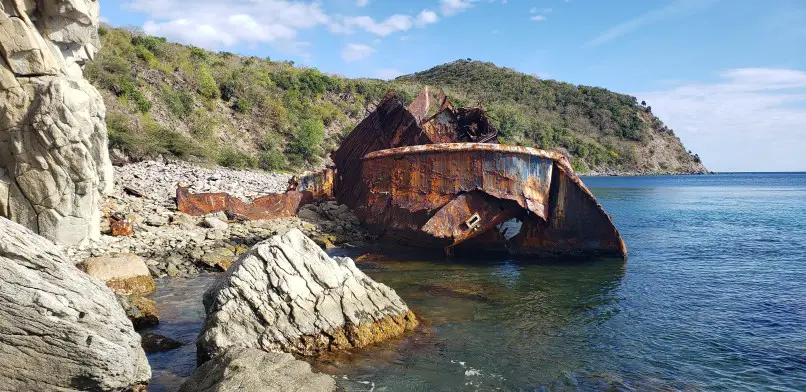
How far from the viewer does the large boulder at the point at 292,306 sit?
5371mm

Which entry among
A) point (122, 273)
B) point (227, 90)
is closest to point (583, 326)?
point (122, 273)

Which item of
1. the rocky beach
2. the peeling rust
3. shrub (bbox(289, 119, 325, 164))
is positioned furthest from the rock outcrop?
shrub (bbox(289, 119, 325, 164))

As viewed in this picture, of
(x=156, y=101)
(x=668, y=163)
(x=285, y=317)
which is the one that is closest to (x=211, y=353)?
(x=285, y=317)

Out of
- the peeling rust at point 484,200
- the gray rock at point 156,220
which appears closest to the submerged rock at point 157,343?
the peeling rust at point 484,200

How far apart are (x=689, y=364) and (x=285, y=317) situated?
4.46 m

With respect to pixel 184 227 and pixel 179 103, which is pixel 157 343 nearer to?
pixel 184 227

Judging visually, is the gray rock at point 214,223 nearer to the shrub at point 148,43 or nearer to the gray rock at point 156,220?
the gray rock at point 156,220

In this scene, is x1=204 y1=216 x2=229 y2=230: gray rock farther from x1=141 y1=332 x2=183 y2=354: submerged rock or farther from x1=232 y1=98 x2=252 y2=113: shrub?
x1=232 y1=98 x2=252 y2=113: shrub

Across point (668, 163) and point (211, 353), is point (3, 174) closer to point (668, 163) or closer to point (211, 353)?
point (211, 353)

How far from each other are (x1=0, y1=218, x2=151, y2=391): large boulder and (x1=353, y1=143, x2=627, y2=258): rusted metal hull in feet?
21.8

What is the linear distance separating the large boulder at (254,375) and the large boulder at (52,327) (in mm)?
613

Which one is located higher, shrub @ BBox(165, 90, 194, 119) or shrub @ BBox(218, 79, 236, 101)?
shrub @ BBox(218, 79, 236, 101)

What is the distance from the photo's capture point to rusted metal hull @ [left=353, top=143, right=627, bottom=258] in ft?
33.3

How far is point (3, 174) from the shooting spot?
8.52 metres
